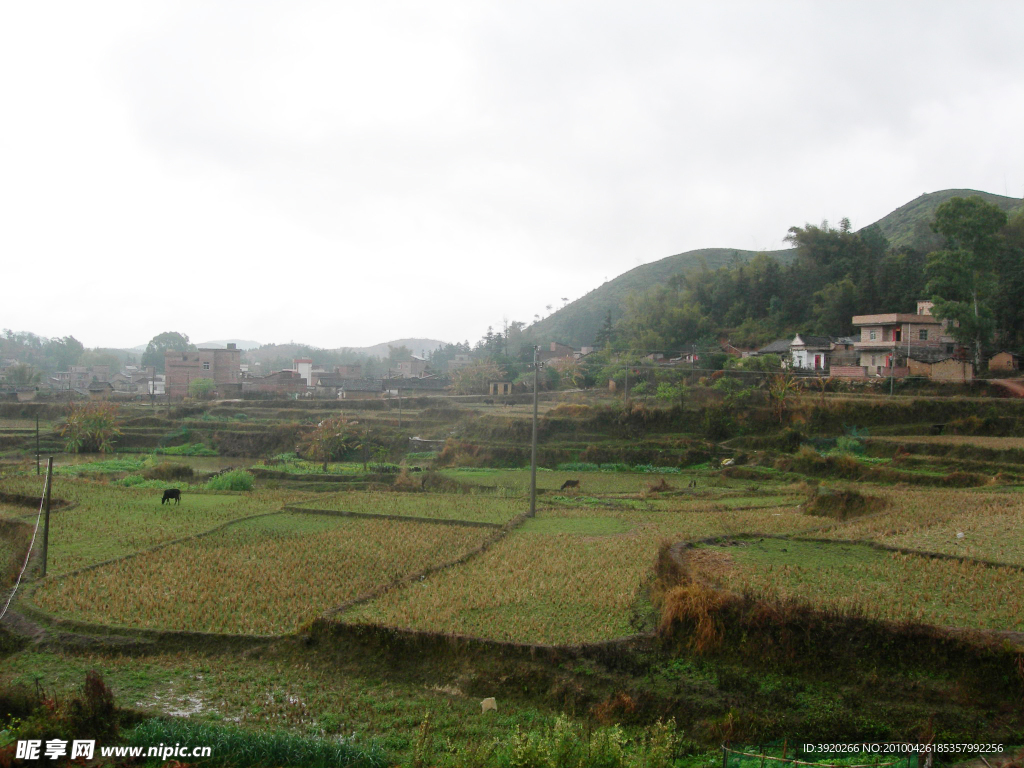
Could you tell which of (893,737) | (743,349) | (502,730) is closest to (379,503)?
(502,730)

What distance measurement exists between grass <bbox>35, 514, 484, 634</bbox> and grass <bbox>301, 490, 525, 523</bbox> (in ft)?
6.14

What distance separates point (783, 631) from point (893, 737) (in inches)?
71.1

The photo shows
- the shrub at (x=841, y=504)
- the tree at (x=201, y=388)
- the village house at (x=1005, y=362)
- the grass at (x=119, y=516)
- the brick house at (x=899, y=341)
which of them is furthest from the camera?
the tree at (x=201, y=388)

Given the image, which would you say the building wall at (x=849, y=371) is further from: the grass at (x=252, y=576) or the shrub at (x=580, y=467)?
the grass at (x=252, y=576)

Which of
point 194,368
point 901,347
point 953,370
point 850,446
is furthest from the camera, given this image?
point 194,368

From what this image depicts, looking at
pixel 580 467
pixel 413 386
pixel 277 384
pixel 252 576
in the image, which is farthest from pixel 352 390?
pixel 252 576

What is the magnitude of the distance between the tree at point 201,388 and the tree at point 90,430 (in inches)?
615

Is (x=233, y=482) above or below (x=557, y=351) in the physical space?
below

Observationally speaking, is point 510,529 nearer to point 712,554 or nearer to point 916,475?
point 712,554

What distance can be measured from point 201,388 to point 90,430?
1781cm

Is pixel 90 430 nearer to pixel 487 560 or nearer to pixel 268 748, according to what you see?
pixel 487 560

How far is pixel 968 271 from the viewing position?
40.0m

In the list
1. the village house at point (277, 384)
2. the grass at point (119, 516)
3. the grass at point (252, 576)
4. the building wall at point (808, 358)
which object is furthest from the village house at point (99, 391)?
the building wall at point (808, 358)

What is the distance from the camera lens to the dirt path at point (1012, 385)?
36.3 meters
